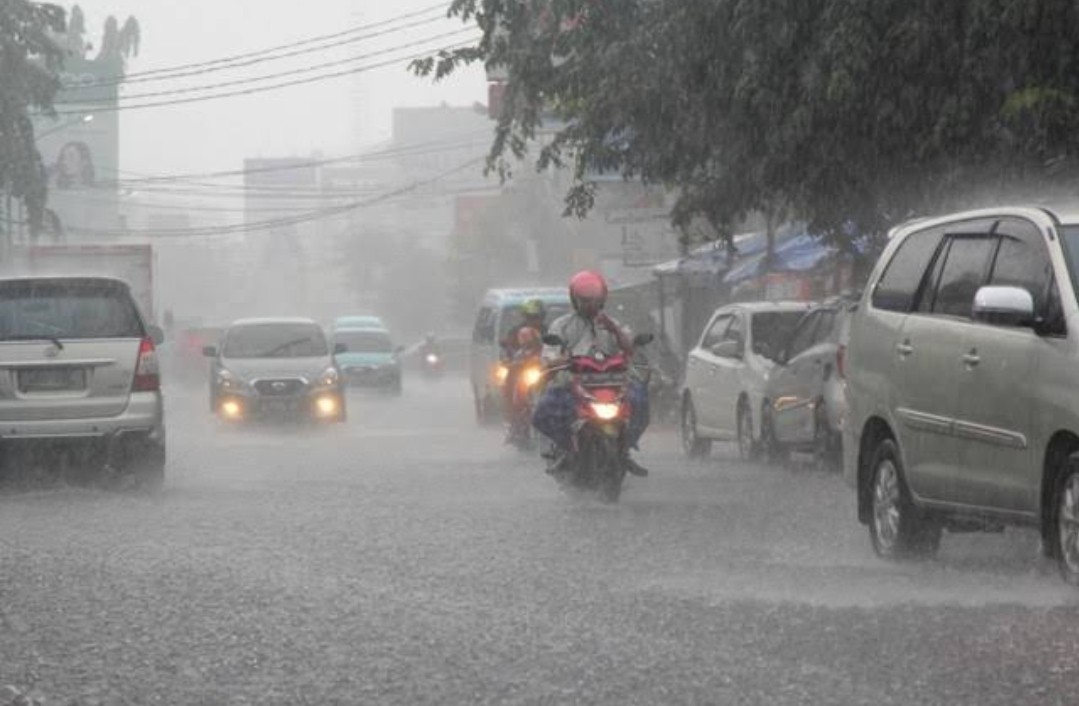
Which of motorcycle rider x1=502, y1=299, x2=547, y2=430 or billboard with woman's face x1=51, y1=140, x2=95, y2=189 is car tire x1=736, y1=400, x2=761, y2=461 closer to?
motorcycle rider x1=502, y1=299, x2=547, y2=430

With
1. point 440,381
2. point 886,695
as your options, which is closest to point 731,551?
point 886,695

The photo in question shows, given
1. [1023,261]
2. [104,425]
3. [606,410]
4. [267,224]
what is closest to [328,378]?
[104,425]

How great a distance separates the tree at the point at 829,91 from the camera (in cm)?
1789

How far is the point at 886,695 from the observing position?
8.05m

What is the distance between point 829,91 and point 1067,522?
27.0 feet

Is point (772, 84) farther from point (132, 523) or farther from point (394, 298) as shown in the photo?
point (394, 298)

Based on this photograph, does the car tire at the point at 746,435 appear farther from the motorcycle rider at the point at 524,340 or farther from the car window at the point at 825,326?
the motorcycle rider at the point at 524,340

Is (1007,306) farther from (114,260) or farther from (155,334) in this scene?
(114,260)

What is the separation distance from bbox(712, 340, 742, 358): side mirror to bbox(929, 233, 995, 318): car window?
36.2 ft

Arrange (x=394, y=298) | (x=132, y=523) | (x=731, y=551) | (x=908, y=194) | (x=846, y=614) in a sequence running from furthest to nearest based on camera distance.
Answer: (x=394, y=298) < (x=908, y=194) < (x=132, y=523) < (x=731, y=551) < (x=846, y=614)

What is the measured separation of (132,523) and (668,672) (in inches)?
311

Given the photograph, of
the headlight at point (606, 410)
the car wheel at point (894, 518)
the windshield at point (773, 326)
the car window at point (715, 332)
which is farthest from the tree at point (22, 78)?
the car wheel at point (894, 518)

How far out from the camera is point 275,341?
34219mm

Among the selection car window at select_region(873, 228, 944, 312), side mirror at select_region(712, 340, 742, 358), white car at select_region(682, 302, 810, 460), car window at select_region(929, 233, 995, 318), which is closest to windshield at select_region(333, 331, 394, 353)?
white car at select_region(682, 302, 810, 460)
